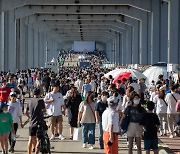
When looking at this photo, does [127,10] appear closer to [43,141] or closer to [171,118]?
[171,118]

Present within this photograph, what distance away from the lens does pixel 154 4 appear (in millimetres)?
57375

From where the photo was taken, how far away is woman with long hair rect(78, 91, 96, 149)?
55.3 feet

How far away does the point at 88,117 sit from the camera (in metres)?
16.9

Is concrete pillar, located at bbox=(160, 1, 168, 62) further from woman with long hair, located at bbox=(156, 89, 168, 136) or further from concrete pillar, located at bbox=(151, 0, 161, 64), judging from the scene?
woman with long hair, located at bbox=(156, 89, 168, 136)

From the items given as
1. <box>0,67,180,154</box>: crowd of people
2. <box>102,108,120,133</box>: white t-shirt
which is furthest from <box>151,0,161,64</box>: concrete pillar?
<box>102,108,120,133</box>: white t-shirt

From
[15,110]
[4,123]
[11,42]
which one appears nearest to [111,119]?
[4,123]

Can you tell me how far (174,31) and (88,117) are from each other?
28.8 metres

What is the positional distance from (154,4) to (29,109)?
43.3 metres

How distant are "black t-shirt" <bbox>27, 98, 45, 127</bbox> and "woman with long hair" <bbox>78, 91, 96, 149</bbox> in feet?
6.37

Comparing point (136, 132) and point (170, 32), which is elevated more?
point (170, 32)

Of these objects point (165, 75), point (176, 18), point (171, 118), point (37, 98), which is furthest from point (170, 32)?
point (37, 98)

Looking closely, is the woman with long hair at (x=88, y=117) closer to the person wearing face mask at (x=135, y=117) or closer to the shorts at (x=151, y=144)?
the person wearing face mask at (x=135, y=117)

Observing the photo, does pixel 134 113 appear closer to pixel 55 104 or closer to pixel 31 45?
pixel 55 104

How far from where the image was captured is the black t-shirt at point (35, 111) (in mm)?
14961
